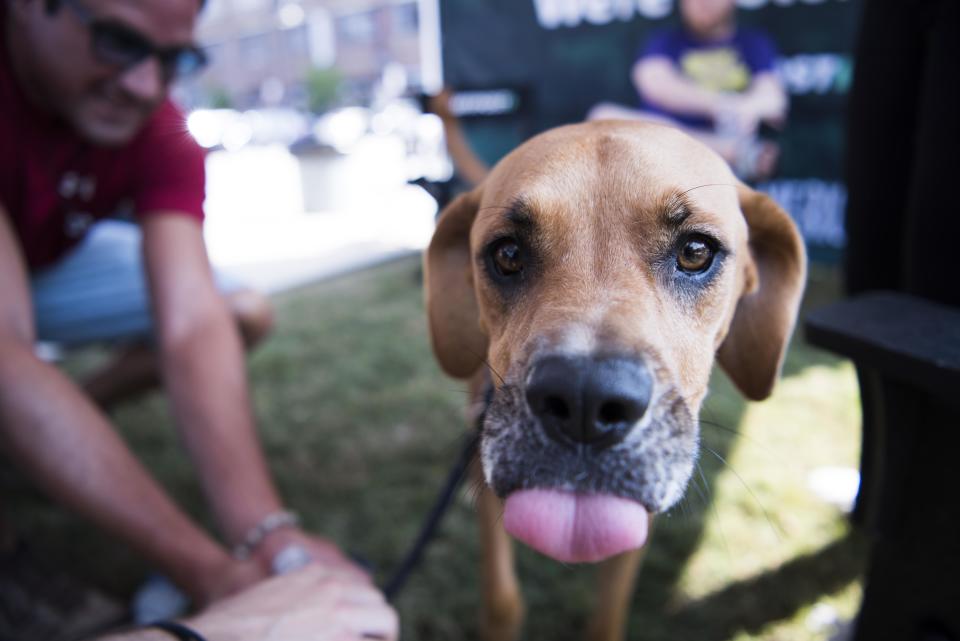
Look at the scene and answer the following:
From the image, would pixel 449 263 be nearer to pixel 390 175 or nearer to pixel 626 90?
pixel 626 90

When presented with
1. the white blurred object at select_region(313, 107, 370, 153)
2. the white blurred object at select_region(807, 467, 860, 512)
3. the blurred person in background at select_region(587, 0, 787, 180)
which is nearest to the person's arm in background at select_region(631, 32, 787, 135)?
the blurred person in background at select_region(587, 0, 787, 180)

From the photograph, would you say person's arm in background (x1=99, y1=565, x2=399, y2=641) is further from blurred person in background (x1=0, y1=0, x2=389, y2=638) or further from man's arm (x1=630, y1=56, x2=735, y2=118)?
man's arm (x1=630, y1=56, x2=735, y2=118)

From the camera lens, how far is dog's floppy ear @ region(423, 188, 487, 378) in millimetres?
1970

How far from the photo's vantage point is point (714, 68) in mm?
5352

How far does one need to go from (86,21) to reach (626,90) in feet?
20.9

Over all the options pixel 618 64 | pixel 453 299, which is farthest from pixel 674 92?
pixel 453 299

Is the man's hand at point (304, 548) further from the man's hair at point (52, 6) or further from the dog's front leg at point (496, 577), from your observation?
the man's hair at point (52, 6)

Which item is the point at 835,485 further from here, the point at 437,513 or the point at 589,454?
the point at 589,454

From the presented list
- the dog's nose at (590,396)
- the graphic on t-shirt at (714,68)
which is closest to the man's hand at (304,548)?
Answer: the dog's nose at (590,396)

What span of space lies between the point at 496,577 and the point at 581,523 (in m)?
0.97

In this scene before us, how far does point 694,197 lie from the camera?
1552mm

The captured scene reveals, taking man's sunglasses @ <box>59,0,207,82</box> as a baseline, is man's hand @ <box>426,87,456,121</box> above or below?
below

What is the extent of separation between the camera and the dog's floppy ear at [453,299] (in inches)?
77.5

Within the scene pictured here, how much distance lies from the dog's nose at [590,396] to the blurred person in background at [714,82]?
4398 mm
